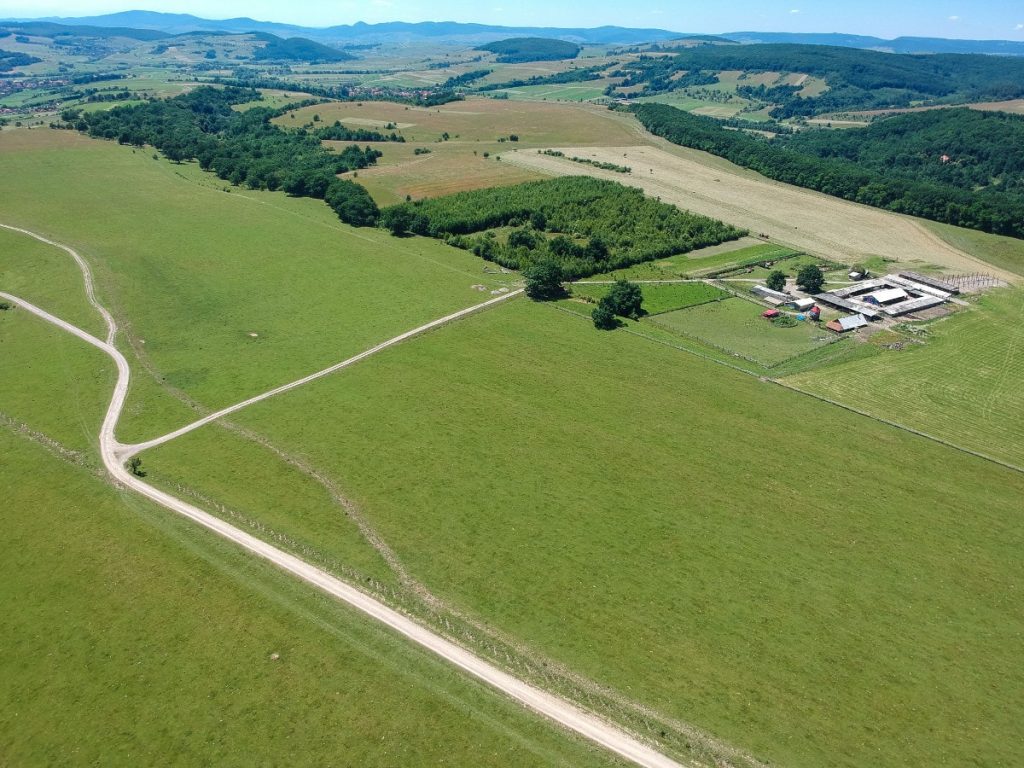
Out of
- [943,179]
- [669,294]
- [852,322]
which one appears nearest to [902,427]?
[852,322]

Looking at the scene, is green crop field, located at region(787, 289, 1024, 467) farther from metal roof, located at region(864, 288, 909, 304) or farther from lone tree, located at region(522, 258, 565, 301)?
lone tree, located at region(522, 258, 565, 301)

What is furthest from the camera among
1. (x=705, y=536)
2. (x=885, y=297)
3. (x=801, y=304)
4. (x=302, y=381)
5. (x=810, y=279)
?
(x=810, y=279)

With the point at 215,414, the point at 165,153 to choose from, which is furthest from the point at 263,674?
the point at 165,153

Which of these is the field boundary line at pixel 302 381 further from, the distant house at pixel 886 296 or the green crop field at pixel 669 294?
the distant house at pixel 886 296

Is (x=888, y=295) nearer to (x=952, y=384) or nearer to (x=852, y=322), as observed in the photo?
(x=852, y=322)

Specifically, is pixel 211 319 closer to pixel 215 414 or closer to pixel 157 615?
pixel 215 414

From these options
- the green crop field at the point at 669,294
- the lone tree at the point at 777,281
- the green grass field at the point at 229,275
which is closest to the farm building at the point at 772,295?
the lone tree at the point at 777,281
